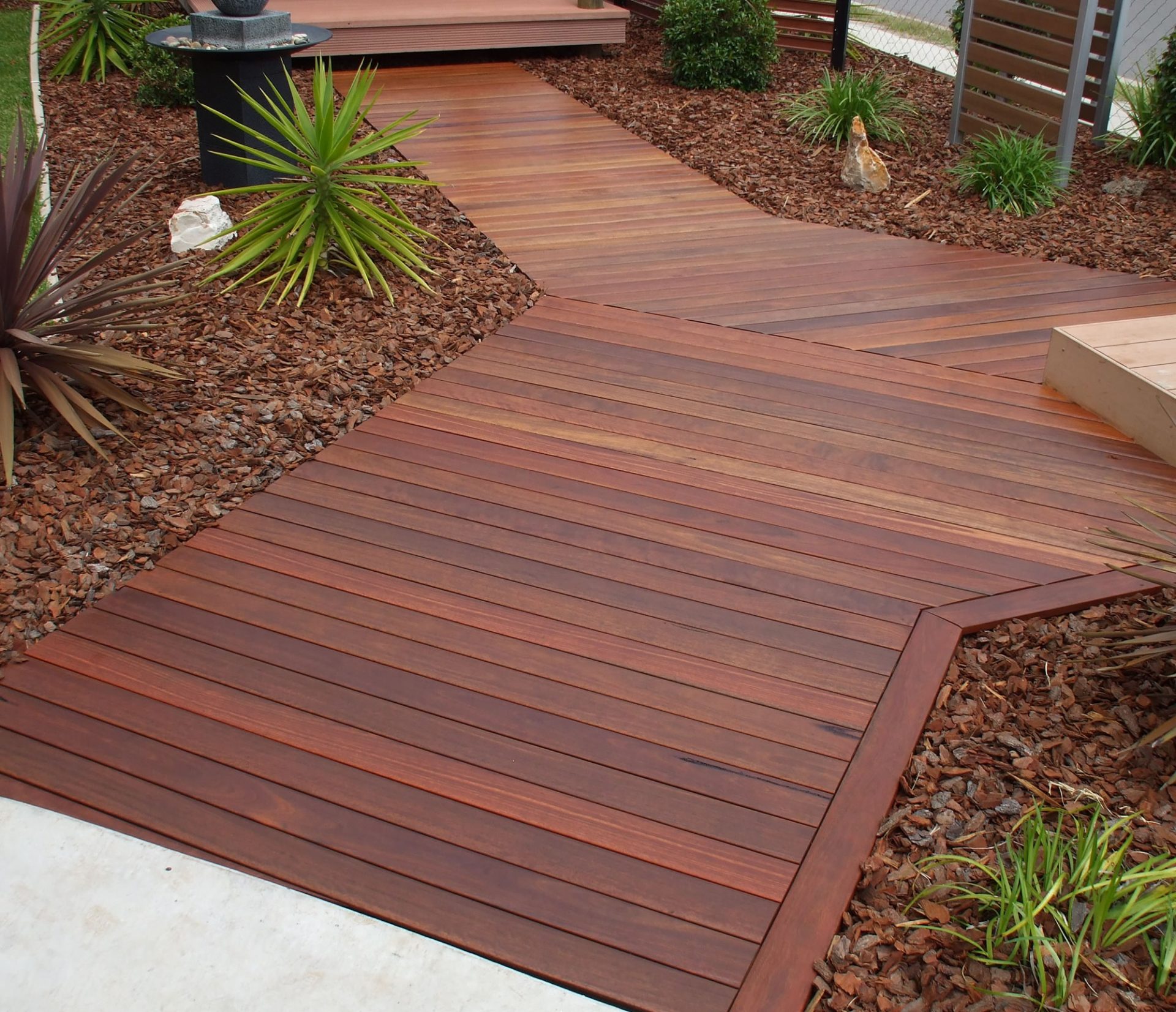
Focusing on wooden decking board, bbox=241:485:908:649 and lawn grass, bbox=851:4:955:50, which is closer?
wooden decking board, bbox=241:485:908:649

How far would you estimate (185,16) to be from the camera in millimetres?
7809

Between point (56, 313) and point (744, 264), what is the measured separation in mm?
2812

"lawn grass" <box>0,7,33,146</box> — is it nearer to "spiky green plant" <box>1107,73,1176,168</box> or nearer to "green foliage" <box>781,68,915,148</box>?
"green foliage" <box>781,68,915,148</box>

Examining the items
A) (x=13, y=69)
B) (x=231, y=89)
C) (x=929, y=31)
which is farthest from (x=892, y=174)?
(x=13, y=69)

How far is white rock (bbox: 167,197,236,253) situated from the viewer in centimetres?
454

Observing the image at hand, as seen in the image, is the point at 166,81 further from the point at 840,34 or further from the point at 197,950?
the point at 197,950

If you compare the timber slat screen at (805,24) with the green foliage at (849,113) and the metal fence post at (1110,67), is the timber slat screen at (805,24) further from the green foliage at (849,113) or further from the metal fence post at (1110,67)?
the metal fence post at (1110,67)

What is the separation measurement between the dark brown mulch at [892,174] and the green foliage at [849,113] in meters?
0.09

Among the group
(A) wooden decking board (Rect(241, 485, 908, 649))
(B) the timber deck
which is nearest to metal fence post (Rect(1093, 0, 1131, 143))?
(B) the timber deck

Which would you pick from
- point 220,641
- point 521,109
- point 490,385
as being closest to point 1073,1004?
point 220,641

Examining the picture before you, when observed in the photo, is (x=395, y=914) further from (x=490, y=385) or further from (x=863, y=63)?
(x=863, y=63)

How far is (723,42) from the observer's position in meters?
7.32

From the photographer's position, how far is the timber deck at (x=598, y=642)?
2.09 metres

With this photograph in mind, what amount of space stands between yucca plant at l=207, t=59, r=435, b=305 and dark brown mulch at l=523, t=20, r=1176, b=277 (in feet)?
6.81
